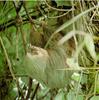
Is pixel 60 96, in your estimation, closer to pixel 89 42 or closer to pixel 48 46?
pixel 48 46

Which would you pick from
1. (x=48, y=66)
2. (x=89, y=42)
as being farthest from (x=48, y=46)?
(x=89, y=42)

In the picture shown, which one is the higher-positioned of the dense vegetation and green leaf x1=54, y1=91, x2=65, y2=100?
the dense vegetation

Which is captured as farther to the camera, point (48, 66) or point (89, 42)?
point (48, 66)

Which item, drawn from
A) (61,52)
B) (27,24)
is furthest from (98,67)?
(27,24)

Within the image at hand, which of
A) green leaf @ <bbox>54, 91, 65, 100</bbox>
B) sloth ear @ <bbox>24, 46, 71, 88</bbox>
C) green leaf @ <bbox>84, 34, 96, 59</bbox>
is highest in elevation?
green leaf @ <bbox>84, 34, 96, 59</bbox>

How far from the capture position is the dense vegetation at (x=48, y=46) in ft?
3.67

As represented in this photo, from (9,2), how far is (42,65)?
0.78 ft

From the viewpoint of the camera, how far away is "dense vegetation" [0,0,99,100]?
1.12 m

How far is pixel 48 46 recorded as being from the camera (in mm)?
1174

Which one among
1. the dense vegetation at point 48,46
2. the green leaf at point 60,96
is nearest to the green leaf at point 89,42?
the dense vegetation at point 48,46

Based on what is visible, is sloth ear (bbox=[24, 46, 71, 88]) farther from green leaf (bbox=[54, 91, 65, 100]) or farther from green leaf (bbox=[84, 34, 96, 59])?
green leaf (bbox=[84, 34, 96, 59])

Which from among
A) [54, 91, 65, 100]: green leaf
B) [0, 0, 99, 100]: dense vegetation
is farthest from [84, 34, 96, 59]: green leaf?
[54, 91, 65, 100]: green leaf

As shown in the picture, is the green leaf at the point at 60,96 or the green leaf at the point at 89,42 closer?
the green leaf at the point at 89,42

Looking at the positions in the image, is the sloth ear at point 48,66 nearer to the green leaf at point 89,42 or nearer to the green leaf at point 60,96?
the green leaf at point 60,96
